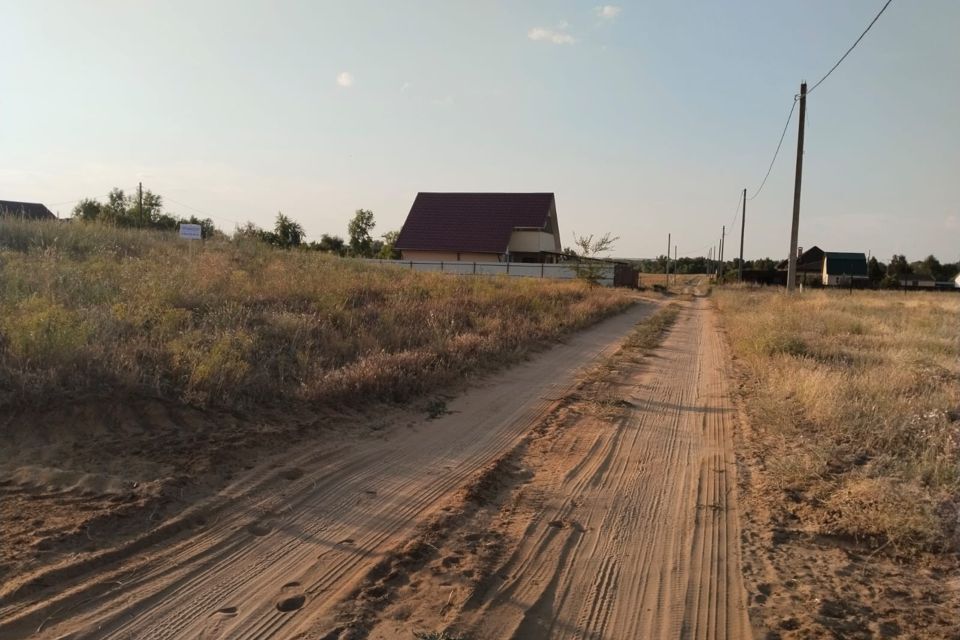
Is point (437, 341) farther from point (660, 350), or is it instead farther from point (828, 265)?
point (828, 265)

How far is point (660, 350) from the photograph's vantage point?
13.6 m

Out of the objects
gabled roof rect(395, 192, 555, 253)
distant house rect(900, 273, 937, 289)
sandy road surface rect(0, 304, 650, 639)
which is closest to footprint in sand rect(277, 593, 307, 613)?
sandy road surface rect(0, 304, 650, 639)

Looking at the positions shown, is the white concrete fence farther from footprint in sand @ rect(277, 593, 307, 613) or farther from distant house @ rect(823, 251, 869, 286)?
distant house @ rect(823, 251, 869, 286)

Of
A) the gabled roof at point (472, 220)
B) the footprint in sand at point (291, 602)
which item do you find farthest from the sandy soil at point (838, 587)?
the gabled roof at point (472, 220)

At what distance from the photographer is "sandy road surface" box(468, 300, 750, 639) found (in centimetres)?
307

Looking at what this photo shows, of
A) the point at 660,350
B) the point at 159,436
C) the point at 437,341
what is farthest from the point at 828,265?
the point at 159,436

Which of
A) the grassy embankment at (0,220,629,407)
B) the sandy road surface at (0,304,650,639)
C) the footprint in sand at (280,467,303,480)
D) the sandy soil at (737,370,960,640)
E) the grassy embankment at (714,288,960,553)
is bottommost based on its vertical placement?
the sandy soil at (737,370,960,640)

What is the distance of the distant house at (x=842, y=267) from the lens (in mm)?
81000

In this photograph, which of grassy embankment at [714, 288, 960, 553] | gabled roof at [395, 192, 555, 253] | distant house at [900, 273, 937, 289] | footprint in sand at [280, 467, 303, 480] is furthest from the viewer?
distant house at [900, 273, 937, 289]

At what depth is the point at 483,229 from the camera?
48281mm

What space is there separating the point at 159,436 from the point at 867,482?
19.3ft

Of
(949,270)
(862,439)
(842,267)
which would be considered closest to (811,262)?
(842,267)

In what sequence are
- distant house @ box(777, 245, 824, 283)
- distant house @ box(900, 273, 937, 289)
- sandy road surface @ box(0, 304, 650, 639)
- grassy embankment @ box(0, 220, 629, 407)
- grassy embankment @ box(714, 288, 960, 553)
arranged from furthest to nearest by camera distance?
distant house @ box(777, 245, 824, 283) → distant house @ box(900, 273, 937, 289) → grassy embankment @ box(0, 220, 629, 407) → grassy embankment @ box(714, 288, 960, 553) → sandy road surface @ box(0, 304, 650, 639)

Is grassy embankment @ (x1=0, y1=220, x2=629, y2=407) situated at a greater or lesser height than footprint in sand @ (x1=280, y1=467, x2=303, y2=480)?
greater
